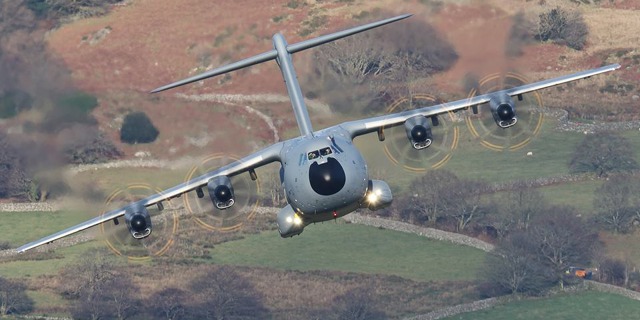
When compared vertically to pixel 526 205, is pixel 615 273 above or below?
below

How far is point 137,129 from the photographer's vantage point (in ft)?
485

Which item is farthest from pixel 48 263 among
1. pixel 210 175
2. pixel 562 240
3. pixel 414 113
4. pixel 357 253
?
pixel 414 113

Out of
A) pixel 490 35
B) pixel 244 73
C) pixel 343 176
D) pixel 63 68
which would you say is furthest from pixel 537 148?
pixel 343 176

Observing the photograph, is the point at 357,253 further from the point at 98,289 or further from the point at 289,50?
the point at 289,50

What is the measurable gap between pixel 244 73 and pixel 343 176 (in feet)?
251

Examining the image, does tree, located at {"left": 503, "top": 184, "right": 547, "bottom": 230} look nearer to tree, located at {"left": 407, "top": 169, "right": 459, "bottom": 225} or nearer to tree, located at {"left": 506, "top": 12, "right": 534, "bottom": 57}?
tree, located at {"left": 407, "top": 169, "right": 459, "bottom": 225}

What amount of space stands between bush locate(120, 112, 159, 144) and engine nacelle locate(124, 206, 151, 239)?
122 feet

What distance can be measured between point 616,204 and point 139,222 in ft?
207

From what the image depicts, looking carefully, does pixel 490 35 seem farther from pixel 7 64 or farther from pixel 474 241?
pixel 7 64

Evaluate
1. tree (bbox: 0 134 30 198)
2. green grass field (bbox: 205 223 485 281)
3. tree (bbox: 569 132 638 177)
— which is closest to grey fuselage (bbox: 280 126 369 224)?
green grass field (bbox: 205 223 485 281)

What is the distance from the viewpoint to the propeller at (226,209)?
102 m

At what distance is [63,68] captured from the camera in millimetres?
162250

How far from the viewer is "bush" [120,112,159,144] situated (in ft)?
459

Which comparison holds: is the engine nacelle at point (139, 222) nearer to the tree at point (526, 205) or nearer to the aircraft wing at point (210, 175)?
the aircraft wing at point (210, 175)
